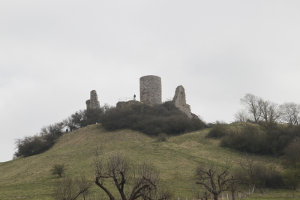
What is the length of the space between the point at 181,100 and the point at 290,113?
67.3 feet

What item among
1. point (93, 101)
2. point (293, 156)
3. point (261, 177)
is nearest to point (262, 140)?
point (293, 156)

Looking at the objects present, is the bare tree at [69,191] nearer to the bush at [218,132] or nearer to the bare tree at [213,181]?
the bare tree at [213,181]

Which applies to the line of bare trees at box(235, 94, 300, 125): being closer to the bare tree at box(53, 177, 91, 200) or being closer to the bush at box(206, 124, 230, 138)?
the bush at box(206, 124, 230, 138)

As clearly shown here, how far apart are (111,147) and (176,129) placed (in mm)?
14255

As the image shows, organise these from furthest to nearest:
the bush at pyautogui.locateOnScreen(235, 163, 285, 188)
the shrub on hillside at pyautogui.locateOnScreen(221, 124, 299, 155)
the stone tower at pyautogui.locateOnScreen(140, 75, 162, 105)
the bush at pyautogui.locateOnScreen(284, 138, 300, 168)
A: the stone tower at pyautogui.locateOnScreen(140, 75, 162, 105)
the shrub on hillside at pyautogui.locateOnScreen(221, 124, 299, 155)
the bush at pyautogui.locateOnScreen(284, 138, 300, 168)
the bush at pyautogui.locateOnScreen(235, 163, 285, 188)

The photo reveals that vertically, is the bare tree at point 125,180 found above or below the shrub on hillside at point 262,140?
below

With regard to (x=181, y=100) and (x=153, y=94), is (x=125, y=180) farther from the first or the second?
(x=181, y=100)

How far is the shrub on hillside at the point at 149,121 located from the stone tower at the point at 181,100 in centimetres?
482

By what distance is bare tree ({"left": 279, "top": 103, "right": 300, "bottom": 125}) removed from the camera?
59656mm

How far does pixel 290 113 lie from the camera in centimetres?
6069

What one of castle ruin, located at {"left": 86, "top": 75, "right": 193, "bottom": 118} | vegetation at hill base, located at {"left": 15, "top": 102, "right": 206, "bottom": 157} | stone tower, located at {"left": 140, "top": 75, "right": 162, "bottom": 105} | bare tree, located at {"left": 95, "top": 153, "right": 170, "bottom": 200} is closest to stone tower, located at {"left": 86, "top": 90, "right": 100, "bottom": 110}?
castle ruin, located at {"left": 86, "top": 75, "right": 193, "bottom": 118}

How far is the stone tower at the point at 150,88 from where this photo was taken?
2608 inches

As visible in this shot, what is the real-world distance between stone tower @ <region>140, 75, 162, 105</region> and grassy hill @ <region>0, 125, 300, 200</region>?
11.6 m

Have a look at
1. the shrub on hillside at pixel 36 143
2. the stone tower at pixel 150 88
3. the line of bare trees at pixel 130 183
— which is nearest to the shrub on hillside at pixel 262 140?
the line of bare trees at pixel 130 183
